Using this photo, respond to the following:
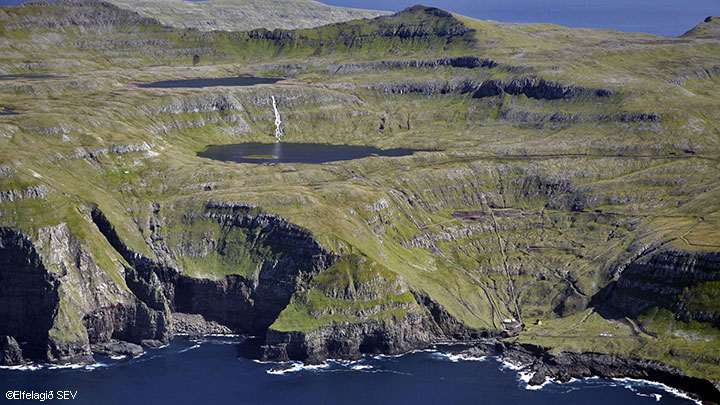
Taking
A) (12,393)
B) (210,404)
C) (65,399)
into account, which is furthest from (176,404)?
(12,393)

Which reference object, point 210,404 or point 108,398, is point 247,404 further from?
point 108,398

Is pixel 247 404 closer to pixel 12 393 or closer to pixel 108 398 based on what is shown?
pixel 108 398

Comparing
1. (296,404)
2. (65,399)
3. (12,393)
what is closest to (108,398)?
(65,399)

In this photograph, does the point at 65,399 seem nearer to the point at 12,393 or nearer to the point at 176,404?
the point at 12,393

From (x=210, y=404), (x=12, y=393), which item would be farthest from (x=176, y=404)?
Answer: (x=12, y=393)

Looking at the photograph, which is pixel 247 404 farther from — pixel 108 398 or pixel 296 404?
pixel 108 398
